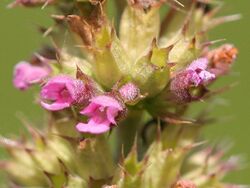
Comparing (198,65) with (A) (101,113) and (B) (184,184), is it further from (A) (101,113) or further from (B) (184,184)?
(B) (184,184)

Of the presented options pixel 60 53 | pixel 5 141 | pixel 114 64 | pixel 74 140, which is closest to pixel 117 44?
pixel 114 64

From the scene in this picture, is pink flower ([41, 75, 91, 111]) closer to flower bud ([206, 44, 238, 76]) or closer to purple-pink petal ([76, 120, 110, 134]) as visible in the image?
purple-pink petal ([76, 120, 110, 134])

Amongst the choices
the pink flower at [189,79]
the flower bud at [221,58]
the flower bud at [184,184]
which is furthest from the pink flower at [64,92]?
the flower bud at [221,58]

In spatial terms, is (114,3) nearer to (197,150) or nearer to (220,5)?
(220,5)

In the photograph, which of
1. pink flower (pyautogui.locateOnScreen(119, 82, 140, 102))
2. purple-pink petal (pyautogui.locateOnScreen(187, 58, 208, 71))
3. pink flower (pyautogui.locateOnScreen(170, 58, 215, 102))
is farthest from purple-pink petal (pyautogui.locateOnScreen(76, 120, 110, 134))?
purple-pink petal (pyautogui.locateOnScreen(187, 58, 208, 71))

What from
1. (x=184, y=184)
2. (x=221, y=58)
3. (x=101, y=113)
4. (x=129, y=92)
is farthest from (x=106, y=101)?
(x=221, y=58)
